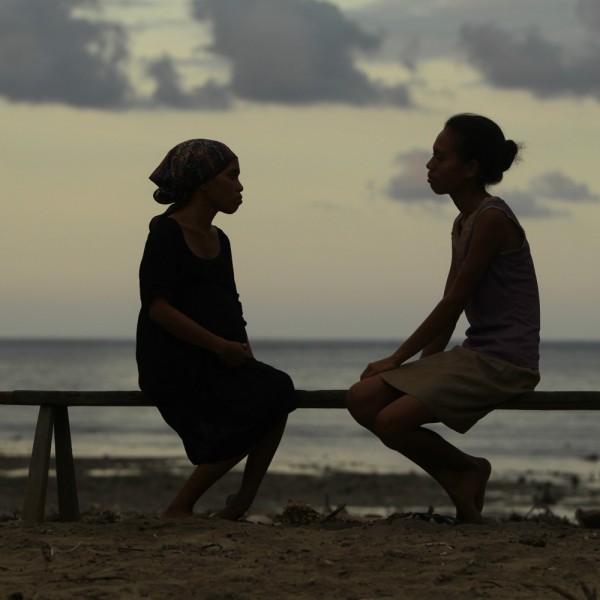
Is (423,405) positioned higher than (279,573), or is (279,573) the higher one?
(423,405)

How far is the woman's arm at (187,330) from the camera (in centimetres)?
568

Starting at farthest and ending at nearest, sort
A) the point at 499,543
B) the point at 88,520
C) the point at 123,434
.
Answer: the point at 123,434 → the point at 88,520 → the point at 499,543

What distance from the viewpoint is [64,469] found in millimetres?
6430

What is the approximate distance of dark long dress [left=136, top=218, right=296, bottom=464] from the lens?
19.1 ft

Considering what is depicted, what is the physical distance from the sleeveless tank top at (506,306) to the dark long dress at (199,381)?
994 mm

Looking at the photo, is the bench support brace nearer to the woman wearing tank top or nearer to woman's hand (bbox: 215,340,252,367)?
woman's hand (bbox: 215,340,252,367)

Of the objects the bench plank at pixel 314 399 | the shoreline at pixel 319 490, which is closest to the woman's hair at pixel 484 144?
the bench plank at pixel 314 399

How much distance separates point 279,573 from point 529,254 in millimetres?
1994

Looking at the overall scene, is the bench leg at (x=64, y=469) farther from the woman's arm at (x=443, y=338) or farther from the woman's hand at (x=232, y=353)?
the woman's arm at (x=443, y=338)

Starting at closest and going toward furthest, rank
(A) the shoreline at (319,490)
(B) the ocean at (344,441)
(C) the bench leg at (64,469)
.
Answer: (C) the bench leg at (64,469)
(A) the shoreline at (319,490)
(B) the ocean at (344,441)

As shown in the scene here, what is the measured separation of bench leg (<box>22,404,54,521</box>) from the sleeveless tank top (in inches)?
90.1

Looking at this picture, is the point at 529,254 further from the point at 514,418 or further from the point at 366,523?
the point at 514,418

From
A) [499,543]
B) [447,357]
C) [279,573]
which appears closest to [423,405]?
[447,357]

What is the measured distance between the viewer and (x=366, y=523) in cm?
588
